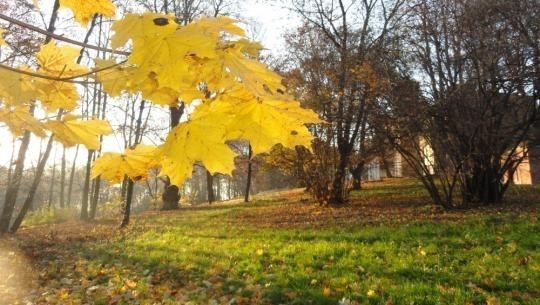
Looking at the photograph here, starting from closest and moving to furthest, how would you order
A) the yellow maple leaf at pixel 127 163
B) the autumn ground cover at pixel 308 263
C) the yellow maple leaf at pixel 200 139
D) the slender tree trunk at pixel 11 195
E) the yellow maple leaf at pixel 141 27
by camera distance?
the yellow maple leaf at pixel 141 27 → the yellow maple leaf at pixel 200 139 → the yellow maple leaf at pixel 127 163 → the autumn ground cover at pixel 308 263 → the slender tree trunk at pixel 11 195

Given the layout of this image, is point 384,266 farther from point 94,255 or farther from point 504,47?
point 504,47

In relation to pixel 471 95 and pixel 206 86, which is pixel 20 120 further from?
pixel 471 95

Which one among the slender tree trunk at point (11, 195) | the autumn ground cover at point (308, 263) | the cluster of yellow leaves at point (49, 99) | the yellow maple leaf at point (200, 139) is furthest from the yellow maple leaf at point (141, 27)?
the slender tree trunk at point (11, 195)

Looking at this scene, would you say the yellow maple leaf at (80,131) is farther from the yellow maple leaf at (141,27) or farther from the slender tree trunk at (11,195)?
the slender tree trunk at (11,195)

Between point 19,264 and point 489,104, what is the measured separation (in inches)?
444

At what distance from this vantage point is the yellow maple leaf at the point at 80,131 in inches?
53.6

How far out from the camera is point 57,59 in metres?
1.50

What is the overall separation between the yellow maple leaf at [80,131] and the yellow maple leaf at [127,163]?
0.20ft

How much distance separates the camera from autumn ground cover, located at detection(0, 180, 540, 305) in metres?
5.19

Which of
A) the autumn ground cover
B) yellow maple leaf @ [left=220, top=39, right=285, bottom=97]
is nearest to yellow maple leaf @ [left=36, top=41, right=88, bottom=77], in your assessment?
yellow maple leaf @ [left=220, top=39, right=285, bottom=97]

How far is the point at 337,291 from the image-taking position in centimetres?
518

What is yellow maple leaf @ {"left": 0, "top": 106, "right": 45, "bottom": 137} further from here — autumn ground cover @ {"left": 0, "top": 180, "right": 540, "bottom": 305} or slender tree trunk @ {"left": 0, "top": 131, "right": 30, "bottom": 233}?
slender tree trunk @ {"left": 0, "top": 131, "right": 30, "bottom": 233}

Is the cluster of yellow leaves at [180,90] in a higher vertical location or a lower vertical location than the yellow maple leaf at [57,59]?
lower

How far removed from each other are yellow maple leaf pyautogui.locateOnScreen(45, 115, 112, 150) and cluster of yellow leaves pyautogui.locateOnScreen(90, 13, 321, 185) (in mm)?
183
